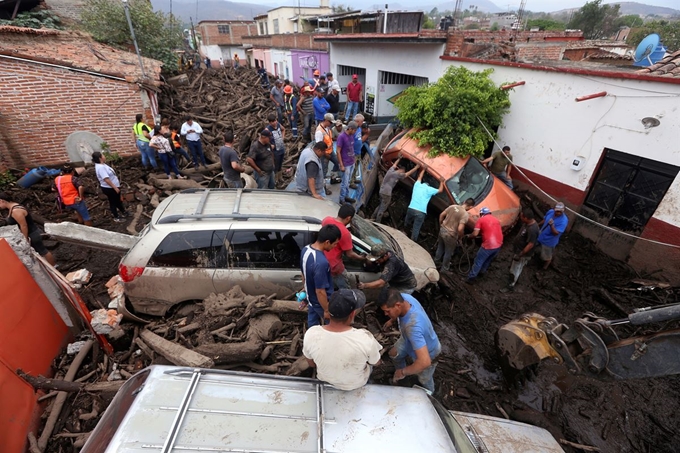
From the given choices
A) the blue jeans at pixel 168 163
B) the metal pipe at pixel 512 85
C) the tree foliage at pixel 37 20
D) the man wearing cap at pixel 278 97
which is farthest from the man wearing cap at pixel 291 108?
the tree foliage at pixel 37 20

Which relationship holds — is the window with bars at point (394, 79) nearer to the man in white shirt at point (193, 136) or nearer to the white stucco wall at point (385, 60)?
the white stucco wall at point (385, 60)

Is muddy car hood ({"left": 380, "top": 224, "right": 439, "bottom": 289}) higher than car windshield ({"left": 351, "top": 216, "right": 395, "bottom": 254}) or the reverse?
the reverse

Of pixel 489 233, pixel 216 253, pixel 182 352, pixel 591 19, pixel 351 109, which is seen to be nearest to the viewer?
pixel 182 352

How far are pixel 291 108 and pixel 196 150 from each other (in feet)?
15.4

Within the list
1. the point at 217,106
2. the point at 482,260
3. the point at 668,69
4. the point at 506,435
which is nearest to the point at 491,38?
the point at 668,69

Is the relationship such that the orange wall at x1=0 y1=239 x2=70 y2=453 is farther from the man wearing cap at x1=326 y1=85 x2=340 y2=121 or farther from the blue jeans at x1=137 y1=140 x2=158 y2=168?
the man wearing cap at x1=326 y1=85 x2=340 y2=121

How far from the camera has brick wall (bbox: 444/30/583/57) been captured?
33.7 feet

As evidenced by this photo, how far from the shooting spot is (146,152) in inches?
353

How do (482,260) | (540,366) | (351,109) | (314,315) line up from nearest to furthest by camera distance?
(314,315) → (540,366) → (482,260) → (351,109)

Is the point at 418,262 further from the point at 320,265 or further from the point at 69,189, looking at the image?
the point at 69,189

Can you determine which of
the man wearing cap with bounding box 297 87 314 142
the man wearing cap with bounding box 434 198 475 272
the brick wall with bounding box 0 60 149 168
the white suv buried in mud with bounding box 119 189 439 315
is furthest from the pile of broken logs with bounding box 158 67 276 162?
the man wearing cap with bounding box 434 198 475 272

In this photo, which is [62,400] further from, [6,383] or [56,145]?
[56,145]

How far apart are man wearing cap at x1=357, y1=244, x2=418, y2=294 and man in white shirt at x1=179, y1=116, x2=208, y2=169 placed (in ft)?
22.2

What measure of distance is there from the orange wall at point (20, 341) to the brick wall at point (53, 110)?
726cm
